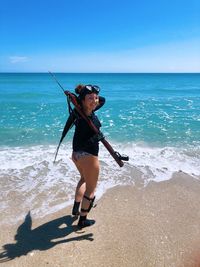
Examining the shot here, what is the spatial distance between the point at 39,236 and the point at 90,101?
7.06ft

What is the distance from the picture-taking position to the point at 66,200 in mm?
5668

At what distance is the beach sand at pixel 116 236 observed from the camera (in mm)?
3850

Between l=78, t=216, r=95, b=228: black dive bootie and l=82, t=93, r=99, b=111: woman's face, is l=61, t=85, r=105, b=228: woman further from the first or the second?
l=78, t=216, r=95, b=228: black dive bootie

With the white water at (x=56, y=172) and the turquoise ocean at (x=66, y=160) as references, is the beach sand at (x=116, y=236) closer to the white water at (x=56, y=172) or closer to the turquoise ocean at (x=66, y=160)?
the white water at (x=56, y=172)

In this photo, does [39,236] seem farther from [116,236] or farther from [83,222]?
[116,236]

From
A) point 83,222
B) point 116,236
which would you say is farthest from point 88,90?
point 116,236

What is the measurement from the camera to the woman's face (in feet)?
13.9

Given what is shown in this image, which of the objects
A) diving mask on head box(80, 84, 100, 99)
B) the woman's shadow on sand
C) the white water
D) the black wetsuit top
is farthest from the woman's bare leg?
the white water

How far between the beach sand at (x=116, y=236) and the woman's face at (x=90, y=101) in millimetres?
1872

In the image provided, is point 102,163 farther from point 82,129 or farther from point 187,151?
point 82,129

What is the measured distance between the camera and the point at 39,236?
442 centimetres

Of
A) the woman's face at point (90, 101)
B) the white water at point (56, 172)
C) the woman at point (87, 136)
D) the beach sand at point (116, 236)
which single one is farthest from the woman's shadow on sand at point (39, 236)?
the woman's face at point (90, 101)

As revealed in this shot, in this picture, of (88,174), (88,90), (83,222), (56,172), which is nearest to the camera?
(88,90)

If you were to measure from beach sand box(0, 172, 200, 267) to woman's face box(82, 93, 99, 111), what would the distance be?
187cm
